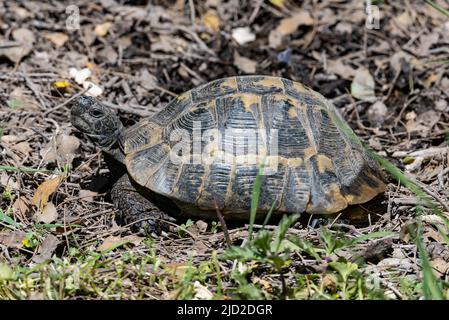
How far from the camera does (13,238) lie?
15.5ft

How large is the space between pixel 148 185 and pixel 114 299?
4.11ft

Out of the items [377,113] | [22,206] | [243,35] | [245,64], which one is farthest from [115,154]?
[243,35]

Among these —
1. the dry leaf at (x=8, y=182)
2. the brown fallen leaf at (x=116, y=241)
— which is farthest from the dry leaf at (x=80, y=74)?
the brown fallen leaf at (x=116, y=241)

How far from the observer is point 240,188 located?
4949 millimetres

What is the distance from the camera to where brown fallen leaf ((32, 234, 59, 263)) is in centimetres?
454

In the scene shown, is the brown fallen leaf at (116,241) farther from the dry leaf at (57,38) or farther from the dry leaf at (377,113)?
the dry leaf at (57,38)

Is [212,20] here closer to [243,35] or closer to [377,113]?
[243,35]

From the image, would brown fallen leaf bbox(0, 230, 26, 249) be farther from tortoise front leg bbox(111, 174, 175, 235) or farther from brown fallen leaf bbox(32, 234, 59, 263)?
tortoise front leg bbox(111, 174, 175, 235)

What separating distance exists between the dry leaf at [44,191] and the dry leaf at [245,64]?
9.66 feet

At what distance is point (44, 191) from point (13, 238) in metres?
0.67

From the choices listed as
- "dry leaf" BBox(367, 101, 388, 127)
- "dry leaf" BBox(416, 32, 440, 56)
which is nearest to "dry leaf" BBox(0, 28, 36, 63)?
"dry leaf" BBox(367, 101, 388, 127)

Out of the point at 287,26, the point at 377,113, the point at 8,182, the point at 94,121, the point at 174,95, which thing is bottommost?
the point at 8,182

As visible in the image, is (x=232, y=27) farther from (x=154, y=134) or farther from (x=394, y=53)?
(x=154, y=134)
